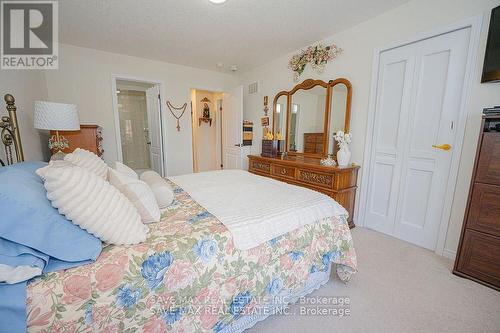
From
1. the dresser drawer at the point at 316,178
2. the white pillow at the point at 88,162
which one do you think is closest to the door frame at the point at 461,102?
the dresser drawer at the point at 316,178

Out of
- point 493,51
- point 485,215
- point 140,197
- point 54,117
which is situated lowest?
point 485,215

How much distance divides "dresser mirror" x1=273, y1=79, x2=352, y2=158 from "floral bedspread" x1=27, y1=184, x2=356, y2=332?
186 cm

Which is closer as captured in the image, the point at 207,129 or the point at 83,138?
the point at 83,138

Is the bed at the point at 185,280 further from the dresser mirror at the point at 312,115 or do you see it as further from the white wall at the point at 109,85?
the white wall at the point at 109,85

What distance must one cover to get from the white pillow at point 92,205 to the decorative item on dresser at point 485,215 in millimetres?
2355

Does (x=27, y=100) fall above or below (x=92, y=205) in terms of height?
above

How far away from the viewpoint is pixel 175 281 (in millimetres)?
960

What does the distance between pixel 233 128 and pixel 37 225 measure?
12.1 feet

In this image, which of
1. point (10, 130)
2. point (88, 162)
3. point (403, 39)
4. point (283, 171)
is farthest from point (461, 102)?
point (10, 130)

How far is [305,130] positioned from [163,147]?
2.66 metres

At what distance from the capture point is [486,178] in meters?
1.54

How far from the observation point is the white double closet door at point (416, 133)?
6.37 ft

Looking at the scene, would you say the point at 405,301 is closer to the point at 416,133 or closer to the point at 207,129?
the point at 416,133

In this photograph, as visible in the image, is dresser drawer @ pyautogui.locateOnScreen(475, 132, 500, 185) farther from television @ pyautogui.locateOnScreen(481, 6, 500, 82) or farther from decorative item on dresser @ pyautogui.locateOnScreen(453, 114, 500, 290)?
television @ pyautogui.locateOnScreen(481, 6, 500, 82)
